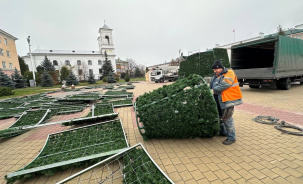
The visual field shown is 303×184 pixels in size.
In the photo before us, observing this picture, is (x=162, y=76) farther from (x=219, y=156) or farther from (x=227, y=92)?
(x=219, y=156)

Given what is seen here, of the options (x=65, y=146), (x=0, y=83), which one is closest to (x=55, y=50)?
(x=0, y=83)

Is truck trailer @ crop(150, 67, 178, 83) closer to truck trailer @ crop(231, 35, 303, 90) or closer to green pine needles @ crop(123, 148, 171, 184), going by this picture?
truck trailer @ crop(231, 35, 303, 90)

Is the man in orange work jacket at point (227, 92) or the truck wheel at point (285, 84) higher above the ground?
the man in orange work jacket at point (227, 92)

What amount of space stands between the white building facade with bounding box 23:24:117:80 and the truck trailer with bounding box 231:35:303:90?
47.8 m

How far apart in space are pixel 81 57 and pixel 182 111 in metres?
61.6

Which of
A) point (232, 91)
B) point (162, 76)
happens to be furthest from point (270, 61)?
point (162, 76)

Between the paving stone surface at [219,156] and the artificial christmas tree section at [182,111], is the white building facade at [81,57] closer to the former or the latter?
the paving stone surface at [219,156]

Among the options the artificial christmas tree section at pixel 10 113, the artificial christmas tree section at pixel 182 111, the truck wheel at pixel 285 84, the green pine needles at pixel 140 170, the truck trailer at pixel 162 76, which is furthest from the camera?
the truck trailer at pixel 162 76

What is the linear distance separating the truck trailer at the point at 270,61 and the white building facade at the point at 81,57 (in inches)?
1884

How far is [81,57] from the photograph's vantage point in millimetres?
55375

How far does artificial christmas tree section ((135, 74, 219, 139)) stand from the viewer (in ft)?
8.98

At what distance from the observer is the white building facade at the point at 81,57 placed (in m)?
49.8

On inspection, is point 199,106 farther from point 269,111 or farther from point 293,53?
point 293,53

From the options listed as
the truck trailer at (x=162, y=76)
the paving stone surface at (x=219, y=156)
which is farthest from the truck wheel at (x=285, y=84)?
the truck trailer at (x=162, y=76)
